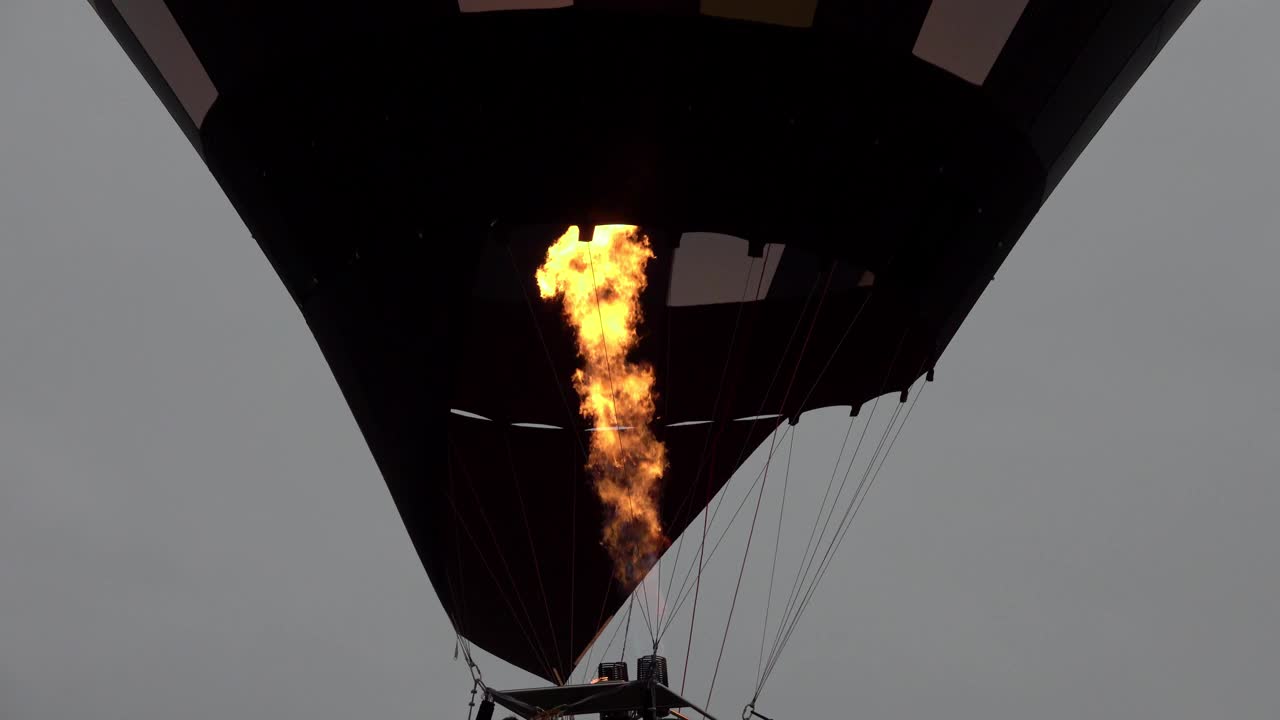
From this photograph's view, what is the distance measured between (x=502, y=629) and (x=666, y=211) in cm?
569

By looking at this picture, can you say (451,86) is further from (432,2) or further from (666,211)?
(666,211)

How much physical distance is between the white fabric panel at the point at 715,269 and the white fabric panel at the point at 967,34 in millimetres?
1728

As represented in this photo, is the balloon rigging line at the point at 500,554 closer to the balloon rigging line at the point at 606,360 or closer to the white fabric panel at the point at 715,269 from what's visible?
the balloon rigging line at the point at 606,360

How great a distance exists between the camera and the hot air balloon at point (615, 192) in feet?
26.2

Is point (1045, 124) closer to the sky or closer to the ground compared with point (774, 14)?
closer to the sky

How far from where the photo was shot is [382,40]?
792 cm

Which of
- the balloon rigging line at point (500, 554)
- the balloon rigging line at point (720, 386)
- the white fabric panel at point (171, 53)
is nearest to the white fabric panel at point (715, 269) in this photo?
the balloon rigging line at point (720, 386)

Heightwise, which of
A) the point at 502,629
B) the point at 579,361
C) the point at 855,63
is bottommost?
the point at 502,629

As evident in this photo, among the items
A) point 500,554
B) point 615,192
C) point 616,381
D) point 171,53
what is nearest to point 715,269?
point 615,192

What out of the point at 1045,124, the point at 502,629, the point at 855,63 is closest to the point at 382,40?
the point at 855,63

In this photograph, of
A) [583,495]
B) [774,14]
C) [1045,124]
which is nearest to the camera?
[774,14]

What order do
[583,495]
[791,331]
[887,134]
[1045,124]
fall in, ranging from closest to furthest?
[887,134]
[1045,124]
[791,331]
[583,495]

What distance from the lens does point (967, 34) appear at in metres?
8.23

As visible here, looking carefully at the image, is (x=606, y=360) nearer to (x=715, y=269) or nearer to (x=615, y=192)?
(x=715, y=269)
